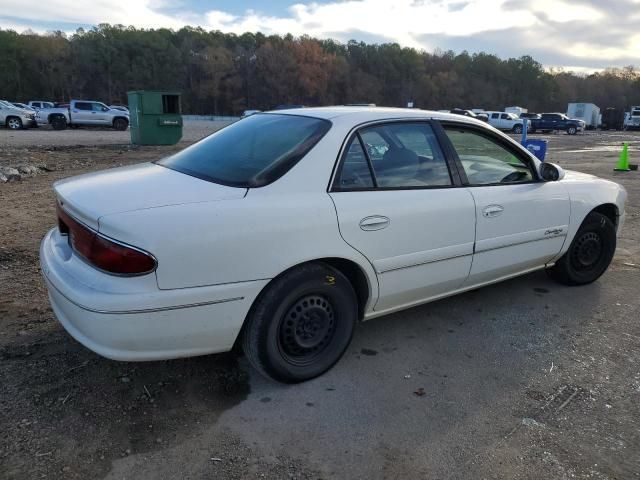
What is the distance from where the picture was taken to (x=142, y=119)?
17.2 meters

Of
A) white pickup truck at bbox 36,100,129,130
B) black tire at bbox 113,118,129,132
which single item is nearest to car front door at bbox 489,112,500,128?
black tire at bbox 113,118,129,132

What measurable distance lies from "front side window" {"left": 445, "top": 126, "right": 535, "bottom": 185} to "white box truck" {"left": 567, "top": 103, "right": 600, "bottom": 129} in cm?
5993

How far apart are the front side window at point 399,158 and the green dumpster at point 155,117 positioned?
50.7 ft

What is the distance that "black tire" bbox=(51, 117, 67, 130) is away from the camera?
27547 mm

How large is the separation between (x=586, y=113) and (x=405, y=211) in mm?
61567

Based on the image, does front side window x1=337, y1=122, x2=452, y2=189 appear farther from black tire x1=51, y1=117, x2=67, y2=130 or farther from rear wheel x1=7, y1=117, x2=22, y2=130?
black tire x1=51, y1=117, x2=67, y2=130

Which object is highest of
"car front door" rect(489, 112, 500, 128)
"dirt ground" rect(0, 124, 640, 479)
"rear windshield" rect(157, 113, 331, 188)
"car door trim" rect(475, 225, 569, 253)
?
"car front door" rect(489, 112, 500, 128)

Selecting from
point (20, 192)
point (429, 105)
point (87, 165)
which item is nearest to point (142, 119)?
point (87, 165)

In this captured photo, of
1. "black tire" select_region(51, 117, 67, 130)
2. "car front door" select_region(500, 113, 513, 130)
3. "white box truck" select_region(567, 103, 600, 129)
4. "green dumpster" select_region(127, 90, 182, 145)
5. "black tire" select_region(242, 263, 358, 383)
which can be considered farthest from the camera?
"white box truck" select_region(567, 103, 600, 129)

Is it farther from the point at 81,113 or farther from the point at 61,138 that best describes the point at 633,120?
the point at 61,138

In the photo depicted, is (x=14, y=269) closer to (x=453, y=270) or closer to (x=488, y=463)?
(x=453, y=270)

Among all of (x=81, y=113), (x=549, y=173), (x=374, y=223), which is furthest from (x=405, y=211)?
(x=81, y=113)

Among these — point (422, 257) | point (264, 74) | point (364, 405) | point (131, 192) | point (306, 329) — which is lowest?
point (364, 405)

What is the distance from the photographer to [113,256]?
236 cm
